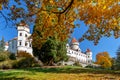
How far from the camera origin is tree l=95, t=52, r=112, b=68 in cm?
9026

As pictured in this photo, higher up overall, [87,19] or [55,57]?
[87,19]

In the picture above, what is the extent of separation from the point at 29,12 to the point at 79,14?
5.92m

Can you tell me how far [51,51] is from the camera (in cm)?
3575

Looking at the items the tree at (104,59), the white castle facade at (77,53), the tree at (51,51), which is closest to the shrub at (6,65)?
the tree at (51,51)

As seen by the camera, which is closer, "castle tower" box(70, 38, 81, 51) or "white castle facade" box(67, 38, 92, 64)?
"white castle facade" box(67, 38, 92, 64)

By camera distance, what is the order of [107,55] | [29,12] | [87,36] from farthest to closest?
1. [107,55]
2. [87,36]
3. [29,12]

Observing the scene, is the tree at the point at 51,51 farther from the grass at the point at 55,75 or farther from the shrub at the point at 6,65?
the grass at the point at 55,75

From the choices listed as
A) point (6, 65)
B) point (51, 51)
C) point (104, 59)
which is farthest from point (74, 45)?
point (6, 65)

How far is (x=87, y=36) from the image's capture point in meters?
26.2

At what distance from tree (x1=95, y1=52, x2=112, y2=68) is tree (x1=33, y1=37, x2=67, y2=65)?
51.1m

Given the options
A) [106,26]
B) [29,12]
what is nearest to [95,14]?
[106,26]

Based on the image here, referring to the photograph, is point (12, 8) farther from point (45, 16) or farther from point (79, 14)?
point (79, 14)

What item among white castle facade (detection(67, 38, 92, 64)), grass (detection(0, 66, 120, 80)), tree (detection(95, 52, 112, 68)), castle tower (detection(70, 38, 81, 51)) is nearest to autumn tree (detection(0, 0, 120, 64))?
grass (detection(0, 66, 120, 80))

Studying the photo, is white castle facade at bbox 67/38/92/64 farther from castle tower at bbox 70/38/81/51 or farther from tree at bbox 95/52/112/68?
tree at bbox 95/52/112/68
